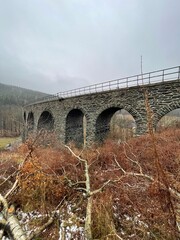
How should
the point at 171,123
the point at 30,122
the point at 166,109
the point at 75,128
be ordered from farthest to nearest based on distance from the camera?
the point at 30,122, the point at 171,123, the point at 75,128, the point at 166,109

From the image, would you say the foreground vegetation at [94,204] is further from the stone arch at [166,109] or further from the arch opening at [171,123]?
the arch opening at [171,123]

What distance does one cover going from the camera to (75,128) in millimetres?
22672

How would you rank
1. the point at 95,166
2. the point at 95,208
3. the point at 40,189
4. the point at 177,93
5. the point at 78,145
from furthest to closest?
the point at 78,145, the point at 177,93, the point at 95,166, the point at 40,189, the point at 95,208

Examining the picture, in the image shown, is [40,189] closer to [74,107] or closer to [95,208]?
[95,208]

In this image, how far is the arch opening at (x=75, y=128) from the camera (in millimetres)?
21875

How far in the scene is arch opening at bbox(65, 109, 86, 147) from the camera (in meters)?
21.9

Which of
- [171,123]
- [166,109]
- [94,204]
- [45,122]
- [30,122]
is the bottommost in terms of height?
[94,204]

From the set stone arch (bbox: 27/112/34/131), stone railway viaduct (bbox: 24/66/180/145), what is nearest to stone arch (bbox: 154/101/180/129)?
stone railway viaduct (bbox: 24/66/180/145)

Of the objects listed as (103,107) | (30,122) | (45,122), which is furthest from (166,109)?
(30,122)

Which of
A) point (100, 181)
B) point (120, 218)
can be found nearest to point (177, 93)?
point (100, 181)

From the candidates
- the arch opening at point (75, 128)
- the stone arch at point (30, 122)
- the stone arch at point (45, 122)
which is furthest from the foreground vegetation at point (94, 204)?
the stone arch at point (30, 122)

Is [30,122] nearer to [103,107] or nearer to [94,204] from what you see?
[103,107]

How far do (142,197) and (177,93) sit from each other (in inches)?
365

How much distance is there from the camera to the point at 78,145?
22.3 metres
